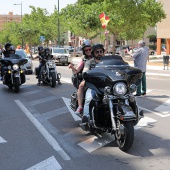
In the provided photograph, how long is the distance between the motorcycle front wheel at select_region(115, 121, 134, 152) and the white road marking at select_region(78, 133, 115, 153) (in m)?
0.50

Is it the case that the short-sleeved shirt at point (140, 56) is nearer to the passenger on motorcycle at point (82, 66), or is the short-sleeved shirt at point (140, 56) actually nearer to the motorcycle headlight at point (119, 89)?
the passenger on motorcycle at point (82, 66)

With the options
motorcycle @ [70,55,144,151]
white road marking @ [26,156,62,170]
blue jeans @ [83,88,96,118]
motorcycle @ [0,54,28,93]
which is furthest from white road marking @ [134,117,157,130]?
motorcycle @ [0,54,28,93]

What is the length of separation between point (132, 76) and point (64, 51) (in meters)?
25.3

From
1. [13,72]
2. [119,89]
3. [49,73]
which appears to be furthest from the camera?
[49,73]

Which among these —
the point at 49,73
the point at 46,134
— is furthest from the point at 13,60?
the point at 46,134

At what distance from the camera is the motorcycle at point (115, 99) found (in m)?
5.20

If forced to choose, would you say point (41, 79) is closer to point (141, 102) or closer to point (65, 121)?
point (141, 102)

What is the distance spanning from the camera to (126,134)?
16.9 ft

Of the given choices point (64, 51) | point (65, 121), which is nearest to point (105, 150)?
point (65, 121)

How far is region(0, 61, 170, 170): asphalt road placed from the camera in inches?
191

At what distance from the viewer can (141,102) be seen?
993 centimetres

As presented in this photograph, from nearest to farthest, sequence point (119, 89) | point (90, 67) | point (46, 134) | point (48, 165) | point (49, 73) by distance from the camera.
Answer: point (48, 165) → point (119, 89) → point (90, 67) → point (46, 134) → point (49, 73)

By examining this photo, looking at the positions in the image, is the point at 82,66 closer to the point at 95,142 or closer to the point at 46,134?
the point at 46,134

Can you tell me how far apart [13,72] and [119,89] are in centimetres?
759
